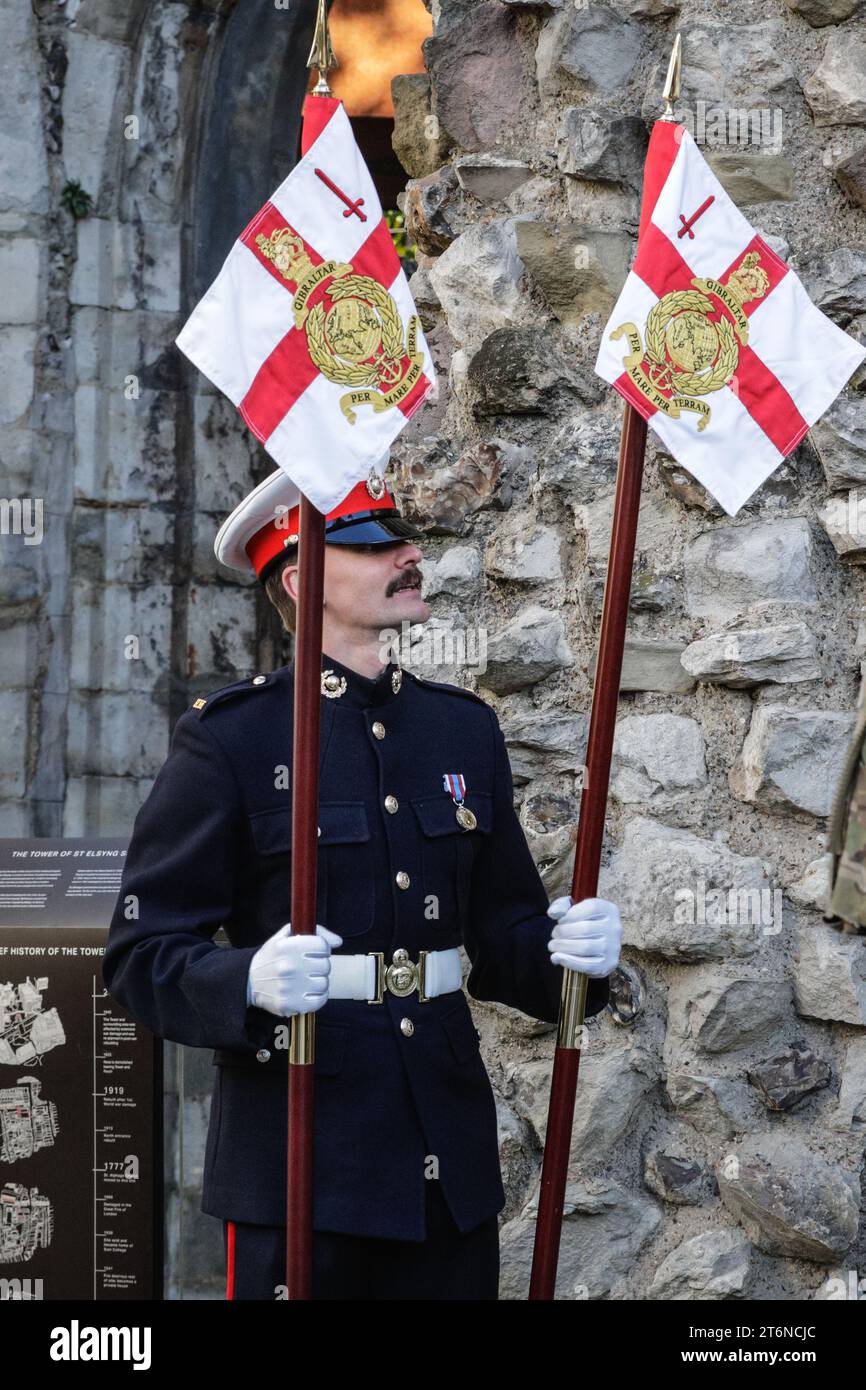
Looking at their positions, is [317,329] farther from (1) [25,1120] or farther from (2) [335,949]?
(1) [25,1120]

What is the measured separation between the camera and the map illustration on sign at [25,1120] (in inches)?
123

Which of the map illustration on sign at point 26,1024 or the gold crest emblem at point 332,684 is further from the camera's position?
the map illustration on sign at point 26,1024

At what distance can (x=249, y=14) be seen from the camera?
4.70 meters

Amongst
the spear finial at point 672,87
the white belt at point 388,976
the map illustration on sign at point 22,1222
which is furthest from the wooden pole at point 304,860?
the map illustration on sign at point 22,1222

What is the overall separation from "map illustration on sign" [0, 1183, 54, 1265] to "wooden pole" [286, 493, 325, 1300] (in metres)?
0.90

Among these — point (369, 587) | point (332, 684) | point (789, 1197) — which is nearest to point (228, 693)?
point (332, 684)

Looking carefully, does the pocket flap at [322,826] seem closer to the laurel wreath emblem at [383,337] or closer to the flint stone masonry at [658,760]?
the laurel wreath emblem at [383,337]

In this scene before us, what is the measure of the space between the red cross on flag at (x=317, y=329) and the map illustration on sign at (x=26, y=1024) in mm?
1258

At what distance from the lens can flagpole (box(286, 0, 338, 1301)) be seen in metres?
2.33

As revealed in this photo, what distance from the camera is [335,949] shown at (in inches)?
98.6

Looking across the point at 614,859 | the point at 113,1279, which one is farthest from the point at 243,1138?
the point at 614,859

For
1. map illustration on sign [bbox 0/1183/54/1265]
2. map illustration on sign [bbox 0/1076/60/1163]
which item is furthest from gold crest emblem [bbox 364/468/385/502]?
map illustration on sign [bbox 0/1183/54/1265]

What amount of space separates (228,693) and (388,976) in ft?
1.55

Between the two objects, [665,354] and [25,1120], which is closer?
[665,354]
